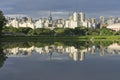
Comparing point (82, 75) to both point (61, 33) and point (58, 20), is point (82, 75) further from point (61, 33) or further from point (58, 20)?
point (58, 20)

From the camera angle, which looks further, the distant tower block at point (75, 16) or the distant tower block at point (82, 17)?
the distant tower block at point (82, 17)

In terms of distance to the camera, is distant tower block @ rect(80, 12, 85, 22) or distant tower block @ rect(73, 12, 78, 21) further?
distant tower block @ rect(80, 12, 85, 22)

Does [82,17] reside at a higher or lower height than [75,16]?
lower

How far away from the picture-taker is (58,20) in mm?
175125

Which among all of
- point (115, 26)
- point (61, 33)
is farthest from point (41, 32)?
point (115, 26)

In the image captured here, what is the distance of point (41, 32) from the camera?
8062cm

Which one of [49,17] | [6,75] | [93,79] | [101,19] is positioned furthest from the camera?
[101,19]

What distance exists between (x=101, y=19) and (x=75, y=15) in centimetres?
3461

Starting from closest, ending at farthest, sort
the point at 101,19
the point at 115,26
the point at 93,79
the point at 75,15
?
the point at 93,79 < the point at 115,26 < the point at 75,15 < the point at 101,19

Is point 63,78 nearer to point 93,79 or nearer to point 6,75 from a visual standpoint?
point 93,79

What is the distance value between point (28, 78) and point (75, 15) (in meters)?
144

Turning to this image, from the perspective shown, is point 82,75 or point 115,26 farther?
point 115,26

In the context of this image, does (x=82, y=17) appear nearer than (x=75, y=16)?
No

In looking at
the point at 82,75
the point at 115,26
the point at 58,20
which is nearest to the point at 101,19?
the point at 58,20
